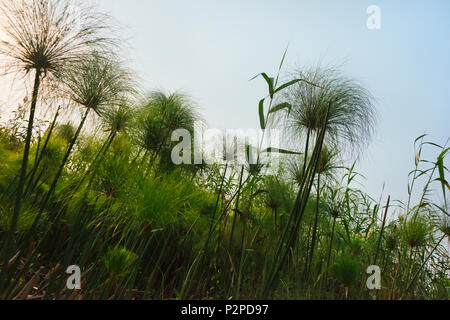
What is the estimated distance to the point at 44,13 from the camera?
2121mm

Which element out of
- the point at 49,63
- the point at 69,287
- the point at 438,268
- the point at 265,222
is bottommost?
the point at 438,268

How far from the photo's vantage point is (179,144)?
3.27 metres

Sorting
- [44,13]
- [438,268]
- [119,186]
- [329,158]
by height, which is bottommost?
[438,268]

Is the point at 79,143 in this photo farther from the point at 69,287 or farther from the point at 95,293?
the point at 69,287

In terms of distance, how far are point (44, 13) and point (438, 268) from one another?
11.4 feet

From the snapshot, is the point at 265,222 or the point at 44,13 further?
the point at 265,222
